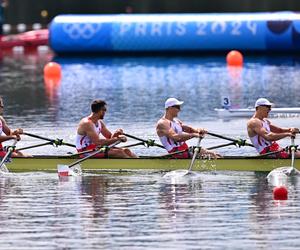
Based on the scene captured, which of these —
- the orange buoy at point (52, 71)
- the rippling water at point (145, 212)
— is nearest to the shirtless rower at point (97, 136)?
the rippling water at point (145, 212)

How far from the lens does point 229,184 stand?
2080 cm

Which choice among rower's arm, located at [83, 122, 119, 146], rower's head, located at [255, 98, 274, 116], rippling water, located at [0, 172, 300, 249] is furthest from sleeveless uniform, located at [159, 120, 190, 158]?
rower's head, located at [255, 98, 274, 116]

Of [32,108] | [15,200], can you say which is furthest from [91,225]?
[32,108]

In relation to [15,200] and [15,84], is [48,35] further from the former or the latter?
[15,200]

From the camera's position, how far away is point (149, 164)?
21750mm

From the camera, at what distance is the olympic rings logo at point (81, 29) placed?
48.1 metres

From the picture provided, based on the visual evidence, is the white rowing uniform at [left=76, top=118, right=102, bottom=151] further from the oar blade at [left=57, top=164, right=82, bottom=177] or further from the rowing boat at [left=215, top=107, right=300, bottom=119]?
the rowing boat at [left=215, top=107, right=300, bottom=119]

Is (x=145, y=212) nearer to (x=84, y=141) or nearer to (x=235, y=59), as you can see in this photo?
(x=84, y=141)

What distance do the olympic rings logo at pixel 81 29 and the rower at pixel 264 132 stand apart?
86.8ft

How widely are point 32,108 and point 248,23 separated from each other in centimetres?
1530

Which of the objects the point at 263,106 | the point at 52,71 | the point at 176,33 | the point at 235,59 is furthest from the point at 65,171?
the point at 176,33

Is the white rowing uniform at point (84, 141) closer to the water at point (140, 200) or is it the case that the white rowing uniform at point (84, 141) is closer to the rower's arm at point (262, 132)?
the water at point (140, 200)

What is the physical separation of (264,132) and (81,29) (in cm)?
2697

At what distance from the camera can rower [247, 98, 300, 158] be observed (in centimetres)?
2173
